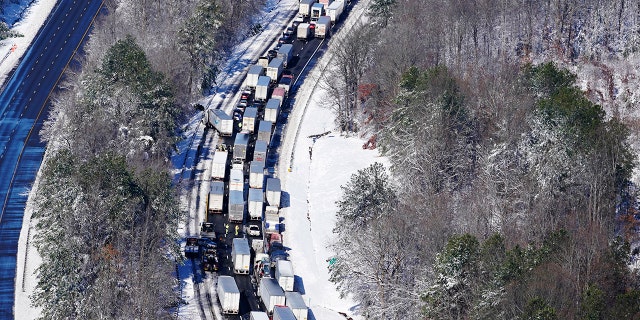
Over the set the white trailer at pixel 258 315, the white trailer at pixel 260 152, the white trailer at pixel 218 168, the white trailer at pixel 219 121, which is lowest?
the white trailer at pixel 258 315

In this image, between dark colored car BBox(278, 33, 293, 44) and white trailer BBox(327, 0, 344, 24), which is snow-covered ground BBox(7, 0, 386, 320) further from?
white trailer BBox(327, 0, 344, 24)

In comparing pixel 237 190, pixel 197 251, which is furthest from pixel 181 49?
pixel 197 251

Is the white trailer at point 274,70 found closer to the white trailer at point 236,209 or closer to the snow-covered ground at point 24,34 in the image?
the white trailer at point 236,209

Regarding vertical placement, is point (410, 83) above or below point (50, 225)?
above

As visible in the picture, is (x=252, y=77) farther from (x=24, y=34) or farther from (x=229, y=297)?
(x=229, y=297)

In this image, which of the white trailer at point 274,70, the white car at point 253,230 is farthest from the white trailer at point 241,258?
the white trailer at point 274,70

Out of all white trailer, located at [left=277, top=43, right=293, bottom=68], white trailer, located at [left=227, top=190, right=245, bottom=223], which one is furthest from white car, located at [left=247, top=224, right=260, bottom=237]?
white trailer, located at [left=277, top=43, right=293, bottom=68]

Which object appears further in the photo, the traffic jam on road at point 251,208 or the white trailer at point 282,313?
the traffic jam on road at point 251,208

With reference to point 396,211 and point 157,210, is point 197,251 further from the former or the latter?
point 396,211
